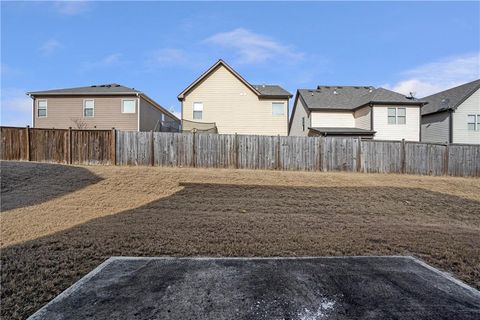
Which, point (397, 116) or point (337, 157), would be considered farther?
point (397, 116)

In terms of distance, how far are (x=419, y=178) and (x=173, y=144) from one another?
35.5 ft

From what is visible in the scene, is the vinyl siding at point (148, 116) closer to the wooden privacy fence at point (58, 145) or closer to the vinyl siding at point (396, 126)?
the wooden privacy fence at point (58, 145)

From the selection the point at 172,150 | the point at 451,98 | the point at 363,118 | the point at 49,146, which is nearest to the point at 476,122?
the point at 451,98

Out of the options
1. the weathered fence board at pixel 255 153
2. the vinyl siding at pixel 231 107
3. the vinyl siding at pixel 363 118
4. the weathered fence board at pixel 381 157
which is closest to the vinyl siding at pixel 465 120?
the vinyl siding at pixel 363 118

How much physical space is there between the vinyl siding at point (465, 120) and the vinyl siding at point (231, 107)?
1188cm

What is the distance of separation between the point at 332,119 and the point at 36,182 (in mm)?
19025

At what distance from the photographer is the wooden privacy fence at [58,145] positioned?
582 inches

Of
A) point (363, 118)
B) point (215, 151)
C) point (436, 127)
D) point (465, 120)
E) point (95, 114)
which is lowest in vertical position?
point (215, 151)

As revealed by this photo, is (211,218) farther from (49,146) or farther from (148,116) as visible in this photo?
(148,116)

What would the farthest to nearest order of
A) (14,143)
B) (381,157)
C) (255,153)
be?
(381,157) → (255,153) → (14,143)

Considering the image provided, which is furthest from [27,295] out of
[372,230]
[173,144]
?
[173,144]

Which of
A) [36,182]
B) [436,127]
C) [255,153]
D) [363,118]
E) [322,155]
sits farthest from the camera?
[436,127]

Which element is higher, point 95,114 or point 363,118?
point 95,114

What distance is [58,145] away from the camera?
1490cm
